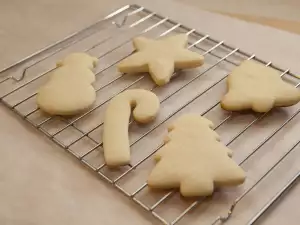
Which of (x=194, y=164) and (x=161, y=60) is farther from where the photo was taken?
(x=161, y=60)

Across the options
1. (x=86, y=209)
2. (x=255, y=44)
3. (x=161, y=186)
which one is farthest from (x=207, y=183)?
(x=255, y=44)

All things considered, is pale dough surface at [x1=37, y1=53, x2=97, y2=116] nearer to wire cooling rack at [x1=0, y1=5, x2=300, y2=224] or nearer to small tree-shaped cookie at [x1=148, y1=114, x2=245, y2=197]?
wire cooling rack at [x1=0, y1=5, x2=300, y2=224]

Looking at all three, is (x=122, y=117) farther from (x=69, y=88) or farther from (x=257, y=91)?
(x=257, y=91)

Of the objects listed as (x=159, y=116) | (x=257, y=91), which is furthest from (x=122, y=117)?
(x=257, y=91)

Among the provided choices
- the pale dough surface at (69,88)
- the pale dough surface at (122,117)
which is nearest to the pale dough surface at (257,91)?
the pale dough surface at (122,117)

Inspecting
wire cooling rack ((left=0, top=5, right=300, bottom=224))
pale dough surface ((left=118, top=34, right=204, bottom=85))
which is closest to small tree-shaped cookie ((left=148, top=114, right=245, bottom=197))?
wire cooling rack ((left=0, top=5, right=300, bottom=224))

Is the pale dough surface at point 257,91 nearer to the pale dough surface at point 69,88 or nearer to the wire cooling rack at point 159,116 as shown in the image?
the wire cooling rack at point 159,116

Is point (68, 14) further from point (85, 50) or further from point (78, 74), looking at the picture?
point (78, 74)
